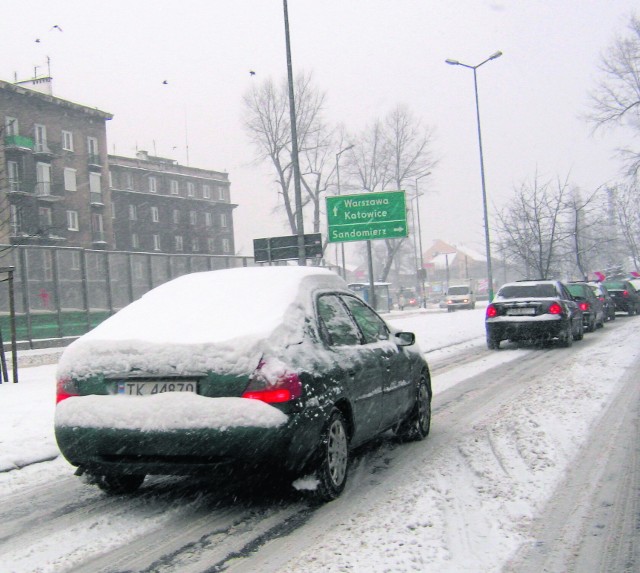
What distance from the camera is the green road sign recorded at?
2489cm

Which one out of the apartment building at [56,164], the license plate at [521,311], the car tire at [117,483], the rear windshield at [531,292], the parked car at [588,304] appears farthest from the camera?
the apartment building at [56,164]

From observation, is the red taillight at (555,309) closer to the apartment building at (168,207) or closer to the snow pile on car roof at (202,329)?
the snow pile on car roof at (202,329)

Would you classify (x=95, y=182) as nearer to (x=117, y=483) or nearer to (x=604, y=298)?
(x=604, y=298)

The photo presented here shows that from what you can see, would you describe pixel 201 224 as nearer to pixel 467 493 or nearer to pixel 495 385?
pixel 495 385

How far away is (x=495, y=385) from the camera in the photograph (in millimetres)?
10656

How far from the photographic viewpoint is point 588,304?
21.1 meters

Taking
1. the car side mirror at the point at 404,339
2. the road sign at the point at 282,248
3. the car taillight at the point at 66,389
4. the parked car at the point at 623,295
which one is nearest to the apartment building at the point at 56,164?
the road sign at the point at 282,248

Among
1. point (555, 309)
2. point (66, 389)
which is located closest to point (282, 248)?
point (555, 309)

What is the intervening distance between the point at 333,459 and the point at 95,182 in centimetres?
5283

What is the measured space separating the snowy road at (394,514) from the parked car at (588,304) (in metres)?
14.1

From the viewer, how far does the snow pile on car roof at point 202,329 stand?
4500 millimetres

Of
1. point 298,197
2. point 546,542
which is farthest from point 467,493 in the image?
point 298,197

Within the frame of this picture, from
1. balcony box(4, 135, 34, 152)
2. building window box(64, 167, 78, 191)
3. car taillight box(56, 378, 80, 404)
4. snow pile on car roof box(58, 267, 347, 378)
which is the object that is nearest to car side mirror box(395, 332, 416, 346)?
snow pile on car roof box(58, 267, 347, 378)

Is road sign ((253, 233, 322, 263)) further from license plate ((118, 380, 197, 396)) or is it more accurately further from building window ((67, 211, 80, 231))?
building window ((67, 211, 80, 231))
